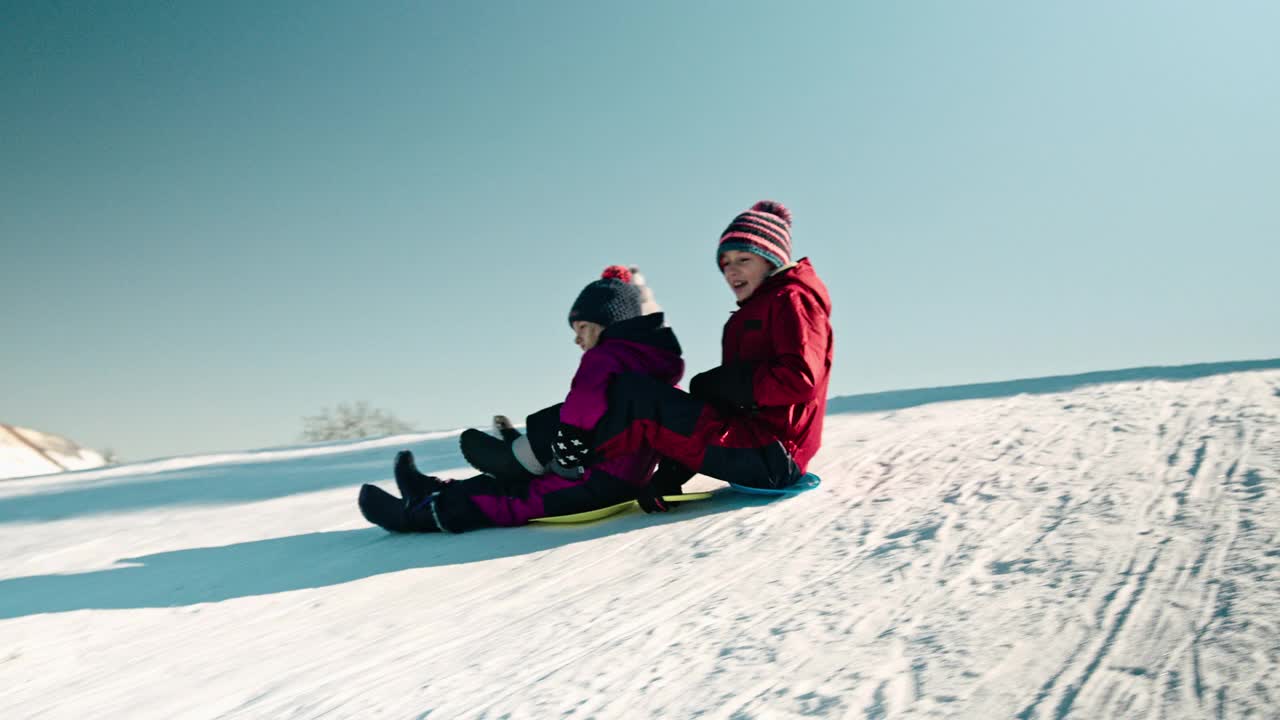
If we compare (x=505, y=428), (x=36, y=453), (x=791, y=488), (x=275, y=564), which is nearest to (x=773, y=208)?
(x=791, y=488)

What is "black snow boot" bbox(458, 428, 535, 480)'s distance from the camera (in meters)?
2.88

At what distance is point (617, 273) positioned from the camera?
2.87 metres

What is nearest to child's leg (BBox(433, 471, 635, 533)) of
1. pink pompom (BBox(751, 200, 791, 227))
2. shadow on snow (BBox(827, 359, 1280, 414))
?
pink pompom (BBox(751, 200, 791, 227))

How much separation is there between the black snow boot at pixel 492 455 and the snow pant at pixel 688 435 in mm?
298

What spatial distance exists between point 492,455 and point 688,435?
665 mm

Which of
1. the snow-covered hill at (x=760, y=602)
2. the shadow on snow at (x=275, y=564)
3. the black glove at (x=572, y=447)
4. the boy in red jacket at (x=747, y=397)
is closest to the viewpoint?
the snow-covered hill at (x=760, y=602)

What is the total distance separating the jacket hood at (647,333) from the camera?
9.02 ft

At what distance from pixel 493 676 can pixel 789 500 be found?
1336mm

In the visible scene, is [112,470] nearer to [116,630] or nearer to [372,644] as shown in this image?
[116,630]

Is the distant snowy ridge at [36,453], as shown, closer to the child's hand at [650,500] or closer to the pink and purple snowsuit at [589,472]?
the pink and purple snowsuit at [589,472]

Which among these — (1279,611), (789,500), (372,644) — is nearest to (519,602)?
(372,644)

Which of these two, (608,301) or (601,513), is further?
(601,513)

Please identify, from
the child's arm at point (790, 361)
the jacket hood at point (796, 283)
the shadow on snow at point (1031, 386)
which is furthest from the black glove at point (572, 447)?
the shadow on snow at point (1031, 386)

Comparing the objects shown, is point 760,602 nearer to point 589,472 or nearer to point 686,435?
point 686,435
